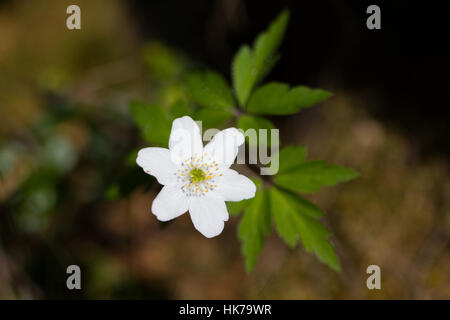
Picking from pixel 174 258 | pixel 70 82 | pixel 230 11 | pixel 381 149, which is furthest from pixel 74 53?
pixel 381 149

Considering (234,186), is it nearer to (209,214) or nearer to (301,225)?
(209,214)

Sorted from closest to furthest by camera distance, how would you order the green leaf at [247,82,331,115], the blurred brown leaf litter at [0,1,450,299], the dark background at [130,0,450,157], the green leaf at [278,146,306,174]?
the green leaf at [247,82,331,115], the green leaf at [278,146,306,174], the blurred brown leaf litter at [0,1,450,299], the dark background at [130,0,450,157]

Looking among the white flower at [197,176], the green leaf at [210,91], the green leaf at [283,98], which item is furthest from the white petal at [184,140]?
the green leaf at [283,98]

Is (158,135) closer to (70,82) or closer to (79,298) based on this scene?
(79,298)

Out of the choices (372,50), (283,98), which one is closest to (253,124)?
(283,98)

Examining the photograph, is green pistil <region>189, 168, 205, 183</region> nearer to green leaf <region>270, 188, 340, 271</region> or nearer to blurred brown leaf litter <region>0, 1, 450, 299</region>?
green leaf <region>270, 188, 340, 271</region>

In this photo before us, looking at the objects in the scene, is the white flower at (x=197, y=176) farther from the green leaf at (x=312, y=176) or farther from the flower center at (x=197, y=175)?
the green leaf at (x=312, y=176)

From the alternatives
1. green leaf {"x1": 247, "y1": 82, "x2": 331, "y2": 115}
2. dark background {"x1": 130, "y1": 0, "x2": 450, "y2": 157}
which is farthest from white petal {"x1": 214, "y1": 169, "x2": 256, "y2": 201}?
dark background {"x1": 130, "y1": 0, "x2": 450, "y2": 157}
